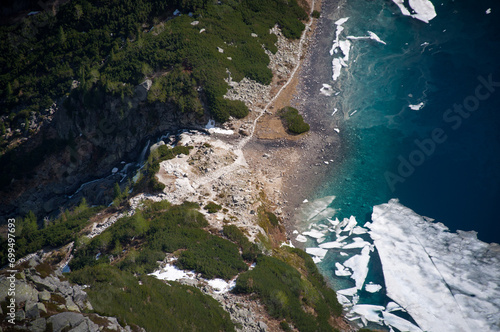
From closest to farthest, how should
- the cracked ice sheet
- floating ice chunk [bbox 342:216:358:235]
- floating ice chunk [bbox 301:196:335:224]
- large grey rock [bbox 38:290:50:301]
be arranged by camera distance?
large grey rock [bbox 38:290:50:301]
the cracked ice sheet
floating ice chunk [bbox 342:216:358:235]
floating ice chunk [bbox 301:196:335:224]

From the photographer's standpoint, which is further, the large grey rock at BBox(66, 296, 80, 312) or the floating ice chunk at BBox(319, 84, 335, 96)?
the floating ice chunk at BBox(319, 84, 335, 96)

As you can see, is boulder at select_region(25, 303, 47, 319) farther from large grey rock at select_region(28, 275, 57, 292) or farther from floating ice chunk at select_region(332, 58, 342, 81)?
floating ice chunk at select_region(332, 58, 342, 81)

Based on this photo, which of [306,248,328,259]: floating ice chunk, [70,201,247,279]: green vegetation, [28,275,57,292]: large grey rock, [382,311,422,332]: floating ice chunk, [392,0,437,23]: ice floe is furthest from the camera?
[392,0,437,23]: ice floe

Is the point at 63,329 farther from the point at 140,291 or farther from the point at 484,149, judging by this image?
the point at 484,149


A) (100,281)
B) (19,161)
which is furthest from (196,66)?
(100,281)

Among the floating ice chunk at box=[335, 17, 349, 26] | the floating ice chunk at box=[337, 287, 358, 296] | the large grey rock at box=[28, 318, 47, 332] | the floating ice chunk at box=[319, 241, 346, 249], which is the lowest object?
the large grey rock at box=[28, 318, 47, 332]

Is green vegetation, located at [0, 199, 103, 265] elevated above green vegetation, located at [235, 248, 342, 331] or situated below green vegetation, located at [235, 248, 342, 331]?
below

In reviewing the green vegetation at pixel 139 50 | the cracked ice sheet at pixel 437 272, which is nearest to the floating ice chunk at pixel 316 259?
the cracked ice sheet at pixel 437 272

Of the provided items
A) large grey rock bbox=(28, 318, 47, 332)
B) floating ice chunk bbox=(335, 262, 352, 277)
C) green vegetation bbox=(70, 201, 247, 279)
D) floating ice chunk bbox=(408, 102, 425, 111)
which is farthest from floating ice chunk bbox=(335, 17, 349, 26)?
large grey rock bbox=(28, 318, 47, 332)

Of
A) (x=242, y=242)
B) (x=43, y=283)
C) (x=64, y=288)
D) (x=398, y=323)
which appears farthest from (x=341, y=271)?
(x=43, y=283)
